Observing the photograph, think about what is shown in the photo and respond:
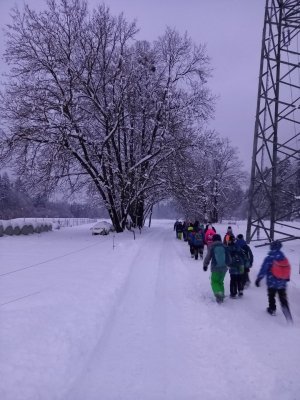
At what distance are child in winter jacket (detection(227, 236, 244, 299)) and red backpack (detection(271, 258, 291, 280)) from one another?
1.58 meters

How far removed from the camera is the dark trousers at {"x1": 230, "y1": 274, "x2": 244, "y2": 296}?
8889 millimetres

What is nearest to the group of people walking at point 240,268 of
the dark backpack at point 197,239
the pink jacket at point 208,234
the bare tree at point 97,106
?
the dark backpack at point 197,239

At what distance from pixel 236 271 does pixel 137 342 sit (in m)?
3.89

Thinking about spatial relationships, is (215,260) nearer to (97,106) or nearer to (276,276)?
(276,276)

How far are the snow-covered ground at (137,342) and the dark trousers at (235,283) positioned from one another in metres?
0.28

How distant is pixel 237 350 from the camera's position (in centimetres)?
557

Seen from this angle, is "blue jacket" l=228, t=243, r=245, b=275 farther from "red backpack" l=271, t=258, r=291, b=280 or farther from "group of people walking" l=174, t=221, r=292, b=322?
"red backpack" l=271, t=258, r=291, b=280

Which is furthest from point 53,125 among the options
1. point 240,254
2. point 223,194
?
point 223,194

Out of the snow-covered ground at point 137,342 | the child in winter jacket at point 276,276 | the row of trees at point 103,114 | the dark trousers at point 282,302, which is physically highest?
the row of trees at point 103,114

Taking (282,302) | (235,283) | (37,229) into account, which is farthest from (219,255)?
(37,229)

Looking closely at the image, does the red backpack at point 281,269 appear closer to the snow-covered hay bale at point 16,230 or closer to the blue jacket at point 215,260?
the blue jacket at point 215,260

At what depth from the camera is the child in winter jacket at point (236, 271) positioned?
884 cm

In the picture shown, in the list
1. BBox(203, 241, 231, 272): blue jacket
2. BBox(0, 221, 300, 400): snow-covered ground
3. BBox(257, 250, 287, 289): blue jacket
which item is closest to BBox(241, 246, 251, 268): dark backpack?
BBox(0, 221, 300, 400): snow-covered ground

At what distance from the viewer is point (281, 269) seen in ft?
23.8
